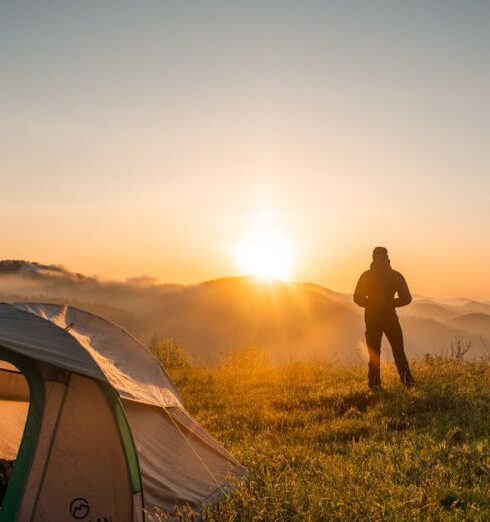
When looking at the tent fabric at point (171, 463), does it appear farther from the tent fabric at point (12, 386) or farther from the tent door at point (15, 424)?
the tent fabric at point (12, 386)

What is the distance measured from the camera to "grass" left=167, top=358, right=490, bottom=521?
591cm

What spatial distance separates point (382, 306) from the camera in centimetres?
1172

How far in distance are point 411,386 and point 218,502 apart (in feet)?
21.3

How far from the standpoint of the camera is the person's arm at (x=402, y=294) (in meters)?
11.7

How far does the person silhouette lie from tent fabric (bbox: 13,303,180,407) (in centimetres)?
534

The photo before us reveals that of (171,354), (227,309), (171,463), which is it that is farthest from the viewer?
(227,309)

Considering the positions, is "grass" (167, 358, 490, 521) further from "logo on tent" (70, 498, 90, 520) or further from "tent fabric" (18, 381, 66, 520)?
"tent fabric" (18, 381, 66, 520)

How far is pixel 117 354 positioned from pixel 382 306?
6349 millimetres

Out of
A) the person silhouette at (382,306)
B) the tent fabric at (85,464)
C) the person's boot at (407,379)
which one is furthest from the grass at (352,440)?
the tent fabric at (85,464)

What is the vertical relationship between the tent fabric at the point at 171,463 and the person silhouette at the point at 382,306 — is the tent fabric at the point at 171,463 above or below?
below

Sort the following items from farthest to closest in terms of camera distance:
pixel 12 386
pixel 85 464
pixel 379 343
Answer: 1. pixel 379 343
2. pixel 12 386
3. pixel 85 464

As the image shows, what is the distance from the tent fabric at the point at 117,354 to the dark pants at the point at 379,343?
17.3 ft

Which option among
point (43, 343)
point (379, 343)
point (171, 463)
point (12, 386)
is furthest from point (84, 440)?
point (379, 343)

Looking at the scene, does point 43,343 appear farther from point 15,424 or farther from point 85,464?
→ point 15,424
